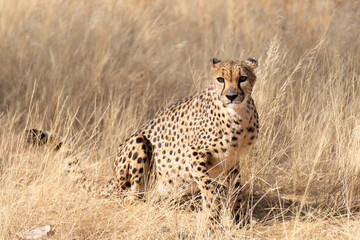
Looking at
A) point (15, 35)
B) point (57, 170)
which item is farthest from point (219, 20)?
point (57, 170)

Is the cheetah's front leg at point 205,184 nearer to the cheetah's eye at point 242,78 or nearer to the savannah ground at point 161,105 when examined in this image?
the savannah ground at point 161,105

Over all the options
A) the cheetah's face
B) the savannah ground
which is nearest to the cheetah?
the cheetah's face

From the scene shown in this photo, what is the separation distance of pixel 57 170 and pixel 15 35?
265cm

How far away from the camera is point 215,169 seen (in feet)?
11.6

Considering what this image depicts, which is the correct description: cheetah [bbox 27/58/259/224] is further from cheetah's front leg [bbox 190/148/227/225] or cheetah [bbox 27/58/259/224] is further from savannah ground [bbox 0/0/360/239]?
savannah ground [bbox 0/0/360/239]

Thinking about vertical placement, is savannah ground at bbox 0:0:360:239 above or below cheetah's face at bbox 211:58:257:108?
below

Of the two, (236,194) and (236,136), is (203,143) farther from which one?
(236,194)

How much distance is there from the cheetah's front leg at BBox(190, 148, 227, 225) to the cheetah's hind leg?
0.40m

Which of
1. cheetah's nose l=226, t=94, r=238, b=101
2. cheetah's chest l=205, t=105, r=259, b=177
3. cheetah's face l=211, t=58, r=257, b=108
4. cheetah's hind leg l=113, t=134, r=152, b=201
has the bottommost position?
cheetah's hind leg l=113, t=134, r=152, b=201

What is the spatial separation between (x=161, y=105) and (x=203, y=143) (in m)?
1.71

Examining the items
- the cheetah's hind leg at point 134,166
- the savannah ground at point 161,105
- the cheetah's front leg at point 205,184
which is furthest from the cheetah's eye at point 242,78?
the cheetah's hind leg at point 134,166

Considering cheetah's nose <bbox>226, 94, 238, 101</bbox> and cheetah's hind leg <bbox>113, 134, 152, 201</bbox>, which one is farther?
cheetah's hind leg <bbox>113, 134, 152, 201</bbox>

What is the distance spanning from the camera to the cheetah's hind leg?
3.73 metres

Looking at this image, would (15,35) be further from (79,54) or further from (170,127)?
(170,127)
